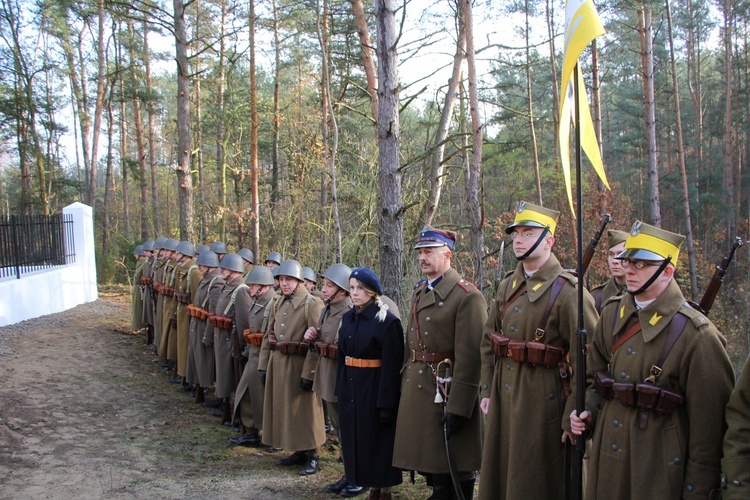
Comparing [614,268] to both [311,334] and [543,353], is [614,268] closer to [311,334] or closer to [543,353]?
[543,353]

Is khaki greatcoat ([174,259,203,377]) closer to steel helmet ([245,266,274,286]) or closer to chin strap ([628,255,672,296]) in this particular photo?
steel helmet ([245,266,274,286])

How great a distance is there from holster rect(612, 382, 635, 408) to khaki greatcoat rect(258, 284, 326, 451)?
11.0ft

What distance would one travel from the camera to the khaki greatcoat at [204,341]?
26.4ft

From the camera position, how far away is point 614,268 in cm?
493

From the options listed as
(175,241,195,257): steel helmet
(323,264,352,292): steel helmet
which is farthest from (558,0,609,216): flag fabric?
(175,241,195,257): steel helmet

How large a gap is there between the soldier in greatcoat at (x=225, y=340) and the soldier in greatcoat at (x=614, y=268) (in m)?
4.19

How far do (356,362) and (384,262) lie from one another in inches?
83.7

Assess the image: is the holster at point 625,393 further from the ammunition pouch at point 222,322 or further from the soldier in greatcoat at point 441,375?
the ammunition pouch at point 222,322

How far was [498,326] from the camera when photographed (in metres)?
4.10

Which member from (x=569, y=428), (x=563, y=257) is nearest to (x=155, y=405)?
(x=569, y=428)

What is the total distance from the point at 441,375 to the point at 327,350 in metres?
1.53

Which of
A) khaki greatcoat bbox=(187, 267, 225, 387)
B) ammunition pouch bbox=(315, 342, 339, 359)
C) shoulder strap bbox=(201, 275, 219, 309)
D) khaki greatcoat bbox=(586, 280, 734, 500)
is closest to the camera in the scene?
khaki greatcoat bbox=(586, 280, 734, 500)

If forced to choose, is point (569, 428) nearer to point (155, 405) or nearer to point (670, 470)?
point (670, 470)

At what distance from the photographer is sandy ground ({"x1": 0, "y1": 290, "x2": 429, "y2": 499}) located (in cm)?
545
